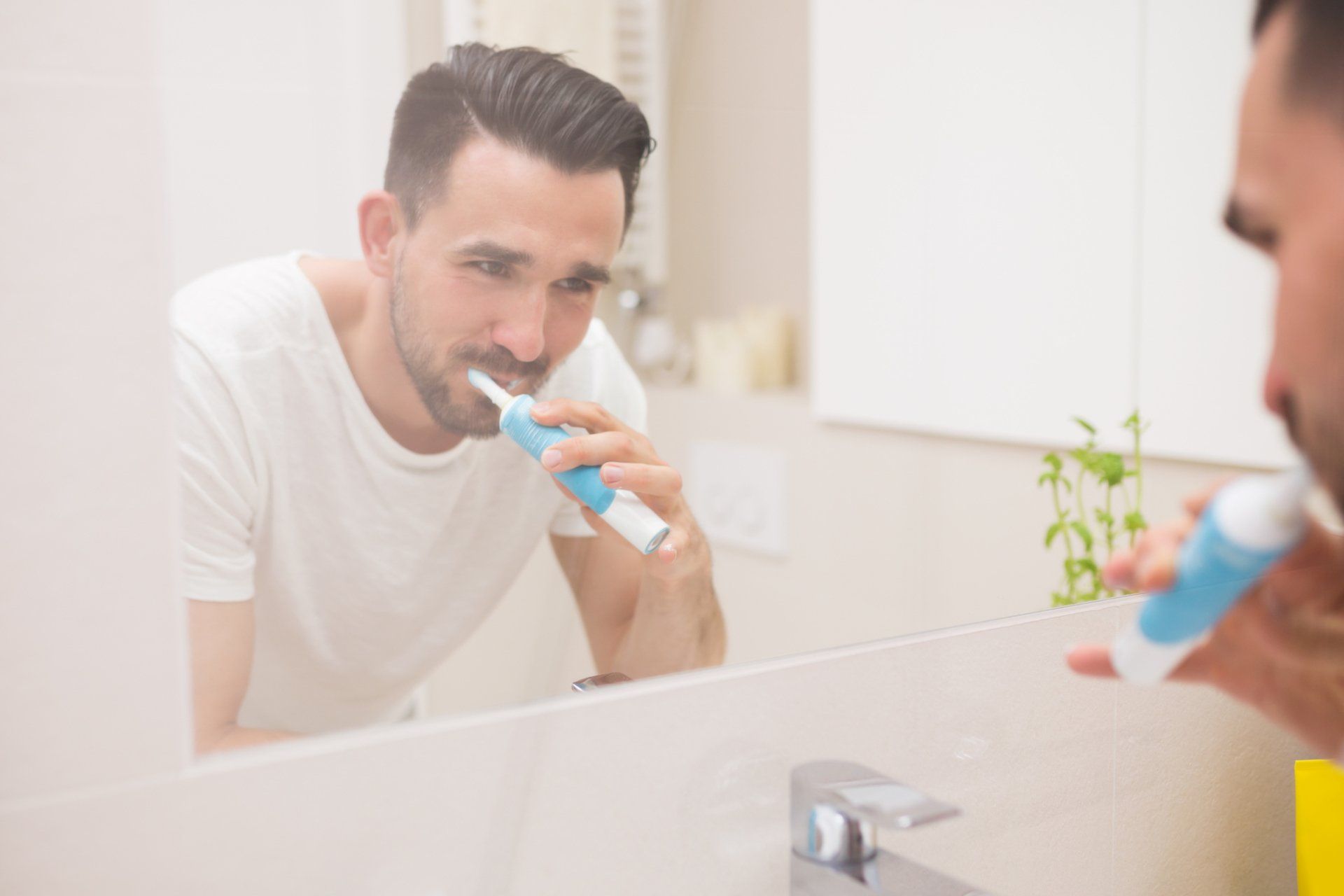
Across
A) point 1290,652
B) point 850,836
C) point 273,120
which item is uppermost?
point 273,120

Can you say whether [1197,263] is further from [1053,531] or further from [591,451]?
[591,451]

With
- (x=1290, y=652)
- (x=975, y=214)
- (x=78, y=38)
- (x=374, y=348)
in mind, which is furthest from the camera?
(x=975, y=214)

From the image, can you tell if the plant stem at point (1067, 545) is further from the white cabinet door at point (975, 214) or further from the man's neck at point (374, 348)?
the man's neck at point (374, 348)

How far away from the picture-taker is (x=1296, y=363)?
2.30ft

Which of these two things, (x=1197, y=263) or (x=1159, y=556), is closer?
(x=1159, y=556)

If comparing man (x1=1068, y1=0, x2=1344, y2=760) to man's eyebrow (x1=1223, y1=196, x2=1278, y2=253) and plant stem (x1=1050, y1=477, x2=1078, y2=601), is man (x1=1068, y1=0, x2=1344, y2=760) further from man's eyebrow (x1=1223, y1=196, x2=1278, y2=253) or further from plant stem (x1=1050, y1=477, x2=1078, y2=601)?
plant stem (x1=1050, y1=477, x2=1078, y2=601)

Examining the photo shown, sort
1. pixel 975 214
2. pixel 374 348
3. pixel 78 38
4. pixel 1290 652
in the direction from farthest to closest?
pixel 975 214 < pixel 1290 652 < pixel 374 348 < pixel 78 38

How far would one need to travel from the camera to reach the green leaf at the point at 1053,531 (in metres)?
0.87

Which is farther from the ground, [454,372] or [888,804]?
[454,372]

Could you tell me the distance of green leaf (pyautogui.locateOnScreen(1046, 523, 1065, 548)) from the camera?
87cm

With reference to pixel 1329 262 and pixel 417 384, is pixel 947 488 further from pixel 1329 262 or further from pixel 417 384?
pixel 417 384

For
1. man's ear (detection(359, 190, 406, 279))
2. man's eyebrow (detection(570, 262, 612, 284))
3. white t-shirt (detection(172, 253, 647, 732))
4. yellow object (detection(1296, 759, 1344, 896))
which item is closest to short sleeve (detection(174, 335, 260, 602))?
white t-shirt (detection(172, 253, 647, 732))

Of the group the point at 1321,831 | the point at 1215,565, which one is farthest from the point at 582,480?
the point at 1321,831

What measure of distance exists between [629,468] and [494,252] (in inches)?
6.0
